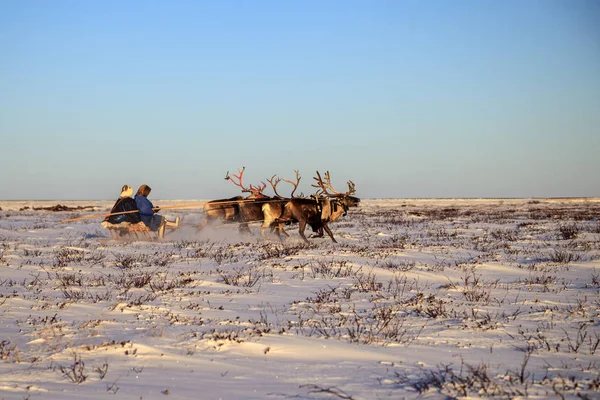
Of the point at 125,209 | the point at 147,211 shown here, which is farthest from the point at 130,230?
the point at 147,211

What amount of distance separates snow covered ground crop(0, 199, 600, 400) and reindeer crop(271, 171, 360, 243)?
14.6 feet

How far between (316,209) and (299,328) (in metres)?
10.1

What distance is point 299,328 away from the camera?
5914mm

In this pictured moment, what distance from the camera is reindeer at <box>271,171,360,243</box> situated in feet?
52.0

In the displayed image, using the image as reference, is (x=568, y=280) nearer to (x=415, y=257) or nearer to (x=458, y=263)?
(x=458, y=263)

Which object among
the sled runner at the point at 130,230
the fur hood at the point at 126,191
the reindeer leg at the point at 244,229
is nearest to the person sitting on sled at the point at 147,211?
the sled runner at the point at 130,230

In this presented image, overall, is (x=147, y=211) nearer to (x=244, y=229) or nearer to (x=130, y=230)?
(x=130, y=230)

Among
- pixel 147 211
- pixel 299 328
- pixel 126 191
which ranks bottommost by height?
pixel 299 328

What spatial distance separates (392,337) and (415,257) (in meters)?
7.07

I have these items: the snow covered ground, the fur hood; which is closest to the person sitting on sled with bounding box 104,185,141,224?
the fur hood

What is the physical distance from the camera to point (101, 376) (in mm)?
4258

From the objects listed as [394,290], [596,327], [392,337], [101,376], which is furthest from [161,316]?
[596,327]

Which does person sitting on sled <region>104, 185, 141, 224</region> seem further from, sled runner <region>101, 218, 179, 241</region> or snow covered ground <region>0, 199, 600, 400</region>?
snow covered ground <region>0, 199, 600, 400</region>

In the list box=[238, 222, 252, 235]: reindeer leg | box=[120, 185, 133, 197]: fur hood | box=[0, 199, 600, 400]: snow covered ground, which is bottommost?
box=[0, 199, 600, 400]: snow covered ground
